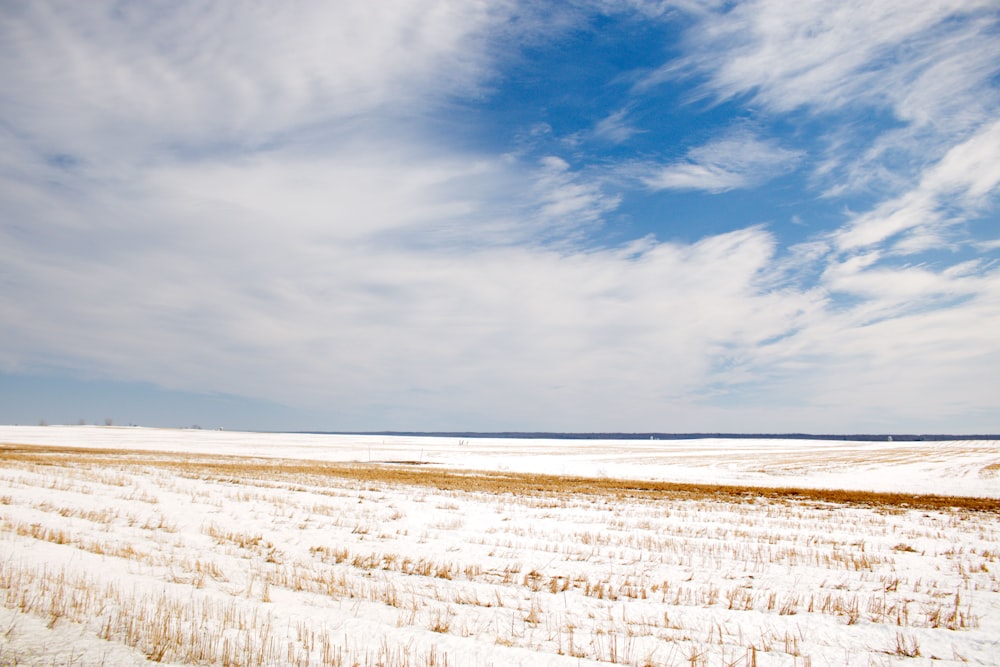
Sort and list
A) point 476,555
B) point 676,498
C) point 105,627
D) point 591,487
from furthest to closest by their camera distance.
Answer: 1. point 591,487
2. point 676,498
3. point 476,555
4. point 105,627

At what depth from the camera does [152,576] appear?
1070 centimetres

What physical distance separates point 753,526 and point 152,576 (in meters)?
17.3

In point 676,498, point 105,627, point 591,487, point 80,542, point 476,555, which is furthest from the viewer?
point 591,487

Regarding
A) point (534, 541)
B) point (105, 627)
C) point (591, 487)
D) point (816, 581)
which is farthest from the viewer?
point (591, 487)

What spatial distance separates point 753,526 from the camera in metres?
19.1

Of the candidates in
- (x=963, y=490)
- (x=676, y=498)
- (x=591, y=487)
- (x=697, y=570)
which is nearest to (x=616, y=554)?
(x=697, y=570)

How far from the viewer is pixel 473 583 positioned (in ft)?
37.4

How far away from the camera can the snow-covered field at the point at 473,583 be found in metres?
7.70

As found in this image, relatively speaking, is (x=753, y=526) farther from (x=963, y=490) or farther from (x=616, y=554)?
(x=963, y=490)

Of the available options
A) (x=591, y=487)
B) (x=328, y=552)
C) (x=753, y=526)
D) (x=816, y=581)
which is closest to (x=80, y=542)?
(x=328, y=552)

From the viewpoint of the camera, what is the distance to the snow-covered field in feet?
25.2

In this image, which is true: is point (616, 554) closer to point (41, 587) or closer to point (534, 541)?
point (534, 541)

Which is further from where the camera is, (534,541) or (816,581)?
(534,541)

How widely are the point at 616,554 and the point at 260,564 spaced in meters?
8.25
